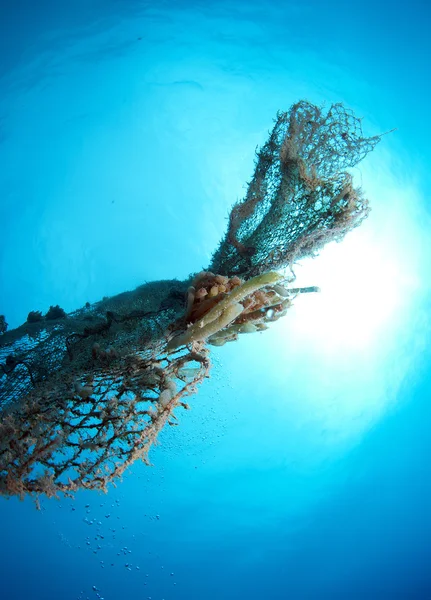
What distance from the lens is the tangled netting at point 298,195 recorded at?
422 centimetres

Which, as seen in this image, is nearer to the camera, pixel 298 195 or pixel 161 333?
pixel 161 333

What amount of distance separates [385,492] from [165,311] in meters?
30.2

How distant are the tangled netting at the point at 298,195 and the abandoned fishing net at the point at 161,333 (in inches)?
0.6

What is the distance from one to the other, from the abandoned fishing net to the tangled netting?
0.01 m

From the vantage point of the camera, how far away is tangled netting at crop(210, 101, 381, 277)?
166 inches

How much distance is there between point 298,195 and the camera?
14.3 feet

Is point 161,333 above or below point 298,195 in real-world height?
below

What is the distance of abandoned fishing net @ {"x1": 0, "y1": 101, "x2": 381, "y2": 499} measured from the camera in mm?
2650

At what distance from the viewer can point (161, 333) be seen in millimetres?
3639

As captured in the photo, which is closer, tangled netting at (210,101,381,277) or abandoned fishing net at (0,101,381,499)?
abandoned fishing net at (0,101,381,499)

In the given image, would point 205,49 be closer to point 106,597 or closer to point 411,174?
point 411,174

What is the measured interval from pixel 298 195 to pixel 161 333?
2.68m

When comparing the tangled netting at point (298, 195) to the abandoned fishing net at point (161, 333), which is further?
the tangled netting at point (298, 195)

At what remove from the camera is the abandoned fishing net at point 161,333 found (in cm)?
265
